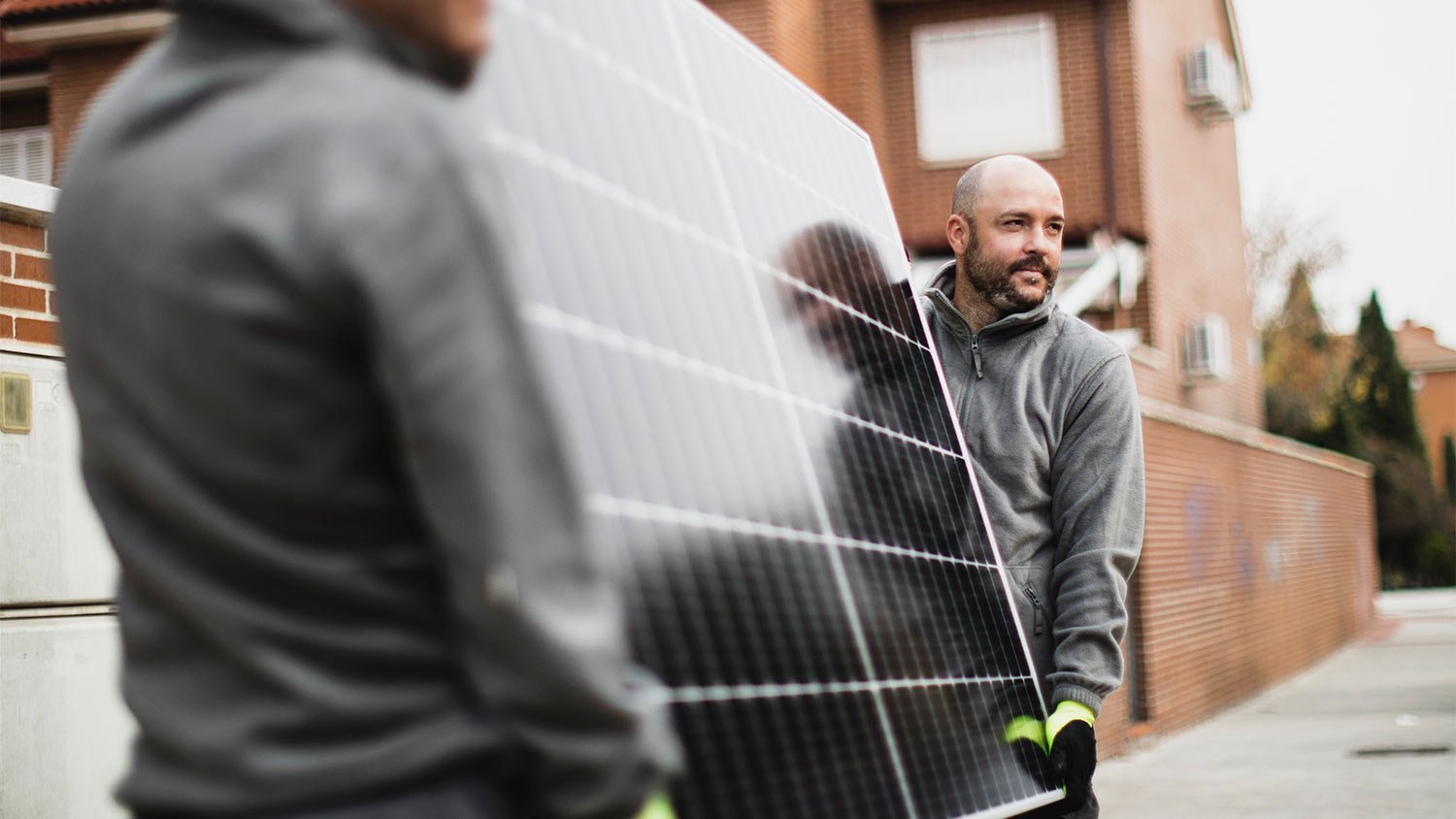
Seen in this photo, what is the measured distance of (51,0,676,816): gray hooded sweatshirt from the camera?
1.41 m

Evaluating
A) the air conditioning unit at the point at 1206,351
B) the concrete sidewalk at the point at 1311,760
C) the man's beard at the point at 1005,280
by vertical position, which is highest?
the air conditioning unit at the point at 1206,351

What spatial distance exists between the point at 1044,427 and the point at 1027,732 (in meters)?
0.89

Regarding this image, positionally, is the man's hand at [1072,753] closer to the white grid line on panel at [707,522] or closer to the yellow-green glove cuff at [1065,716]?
the yellow-green glove cuff at [1065,716]

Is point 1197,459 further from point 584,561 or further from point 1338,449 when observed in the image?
point 1338,449

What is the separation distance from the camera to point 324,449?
1484mm

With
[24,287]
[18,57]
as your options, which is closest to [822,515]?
[24,287]

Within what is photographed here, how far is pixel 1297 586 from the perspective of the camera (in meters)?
22.7

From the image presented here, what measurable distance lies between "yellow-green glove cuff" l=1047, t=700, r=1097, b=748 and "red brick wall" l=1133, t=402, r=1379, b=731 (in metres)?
10.2

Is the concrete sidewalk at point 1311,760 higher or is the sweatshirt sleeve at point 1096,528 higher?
the sweatshirt sleeve at point 1096,528

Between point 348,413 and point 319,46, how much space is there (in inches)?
13.4

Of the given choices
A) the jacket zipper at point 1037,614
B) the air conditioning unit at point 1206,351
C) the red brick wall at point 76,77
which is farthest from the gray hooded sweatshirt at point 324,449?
the air conditioning unit at point 1206,351

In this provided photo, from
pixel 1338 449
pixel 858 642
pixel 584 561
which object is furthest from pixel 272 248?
pixel 1338 449

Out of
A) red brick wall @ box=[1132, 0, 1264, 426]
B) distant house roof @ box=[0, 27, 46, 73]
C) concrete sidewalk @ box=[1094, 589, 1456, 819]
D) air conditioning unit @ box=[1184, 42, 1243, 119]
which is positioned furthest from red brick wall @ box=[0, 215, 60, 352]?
air conditioning unit @ box=[1184, 42, 1243, 119]

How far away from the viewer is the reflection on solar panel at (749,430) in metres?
1.88
